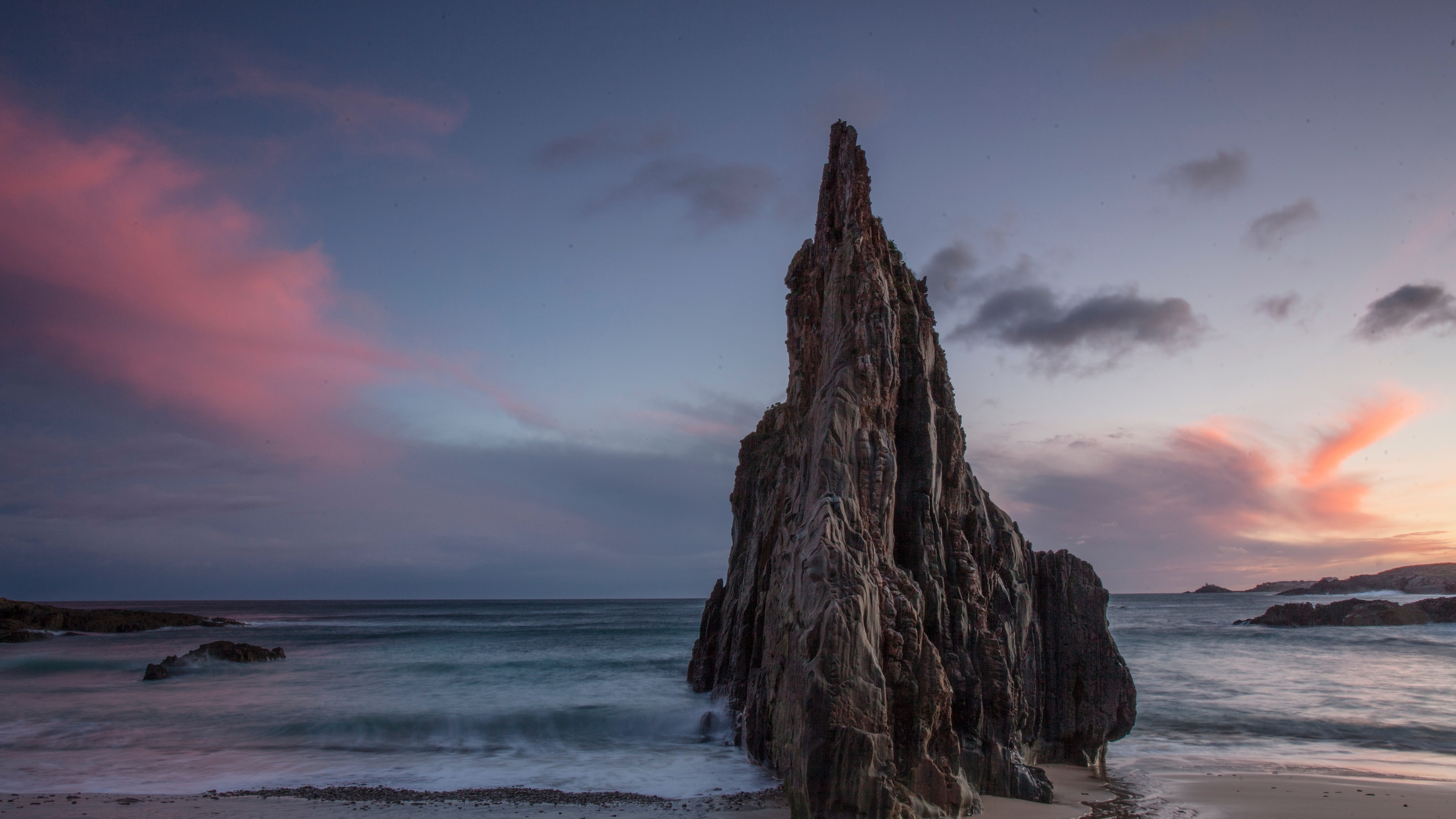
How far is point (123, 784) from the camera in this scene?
15.1 metres

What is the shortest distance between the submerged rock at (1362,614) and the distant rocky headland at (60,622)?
4046 inches

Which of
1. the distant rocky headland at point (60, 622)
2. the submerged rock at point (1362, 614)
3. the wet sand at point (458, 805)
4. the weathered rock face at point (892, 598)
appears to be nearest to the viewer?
the weathered rock face at point (892, 598)

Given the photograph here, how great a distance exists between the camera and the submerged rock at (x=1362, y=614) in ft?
226

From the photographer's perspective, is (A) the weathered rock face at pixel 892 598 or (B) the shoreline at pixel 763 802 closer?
(A) the weathered rock face at pixel 892 598

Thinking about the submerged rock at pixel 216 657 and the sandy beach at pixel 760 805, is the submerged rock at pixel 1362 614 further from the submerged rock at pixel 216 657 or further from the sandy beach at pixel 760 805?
the submerged rock at pixel 216 657

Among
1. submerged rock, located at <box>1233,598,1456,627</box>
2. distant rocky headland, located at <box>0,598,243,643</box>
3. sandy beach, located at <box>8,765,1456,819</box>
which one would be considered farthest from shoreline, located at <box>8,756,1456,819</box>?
submerged rock, located at <box>1233,598,1456,627</box>

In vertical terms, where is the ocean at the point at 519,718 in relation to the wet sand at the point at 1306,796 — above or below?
below

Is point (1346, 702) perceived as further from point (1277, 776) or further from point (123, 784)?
point (123, 784)

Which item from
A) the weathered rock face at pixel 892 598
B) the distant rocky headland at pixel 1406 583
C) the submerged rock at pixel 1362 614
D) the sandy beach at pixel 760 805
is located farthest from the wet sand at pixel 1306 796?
the distant rocky headland at pixel 1406 583

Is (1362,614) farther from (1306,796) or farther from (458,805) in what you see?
(458,805)

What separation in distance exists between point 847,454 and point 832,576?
2.05 meters

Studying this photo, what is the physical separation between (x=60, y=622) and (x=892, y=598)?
7935 cm

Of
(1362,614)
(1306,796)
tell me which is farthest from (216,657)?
(1362,614)

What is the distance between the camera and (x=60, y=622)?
63.4 metres
